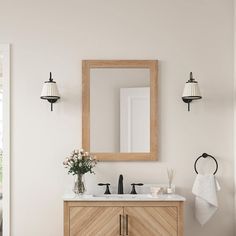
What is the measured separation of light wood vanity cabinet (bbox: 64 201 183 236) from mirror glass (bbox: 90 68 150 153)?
1.84ft

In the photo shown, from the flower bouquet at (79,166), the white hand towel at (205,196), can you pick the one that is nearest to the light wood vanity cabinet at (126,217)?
the flower bouquet at (79,166)

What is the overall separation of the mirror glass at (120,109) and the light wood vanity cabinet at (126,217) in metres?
0.56

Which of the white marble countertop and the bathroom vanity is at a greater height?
the white marble countertop

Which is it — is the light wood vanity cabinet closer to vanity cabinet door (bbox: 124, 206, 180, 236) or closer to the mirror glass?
vanity cabinet door (bbox: 124, 206, 180, 236)

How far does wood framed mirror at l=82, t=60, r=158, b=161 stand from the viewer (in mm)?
3689

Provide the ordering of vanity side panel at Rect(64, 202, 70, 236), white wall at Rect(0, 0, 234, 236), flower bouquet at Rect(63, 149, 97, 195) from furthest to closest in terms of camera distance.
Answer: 1. white wall at Rect(0, 0, 234, 236)
2. flower bouquet at Rect(63, 149, 97, 195)
3. vanity side panel at Rect(64, 202, 70, 236)

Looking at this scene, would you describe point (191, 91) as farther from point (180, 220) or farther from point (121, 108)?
point (180, 220)

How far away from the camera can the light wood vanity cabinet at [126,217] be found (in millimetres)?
3289

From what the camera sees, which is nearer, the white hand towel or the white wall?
the white hand towel

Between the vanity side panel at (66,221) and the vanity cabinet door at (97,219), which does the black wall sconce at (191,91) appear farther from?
the vanity side panel at (66,221)

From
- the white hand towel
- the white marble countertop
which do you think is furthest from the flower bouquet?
the white hand towel

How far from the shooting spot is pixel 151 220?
3293mm

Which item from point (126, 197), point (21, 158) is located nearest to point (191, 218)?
point (126, 197)

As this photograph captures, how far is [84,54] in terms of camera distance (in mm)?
3723
